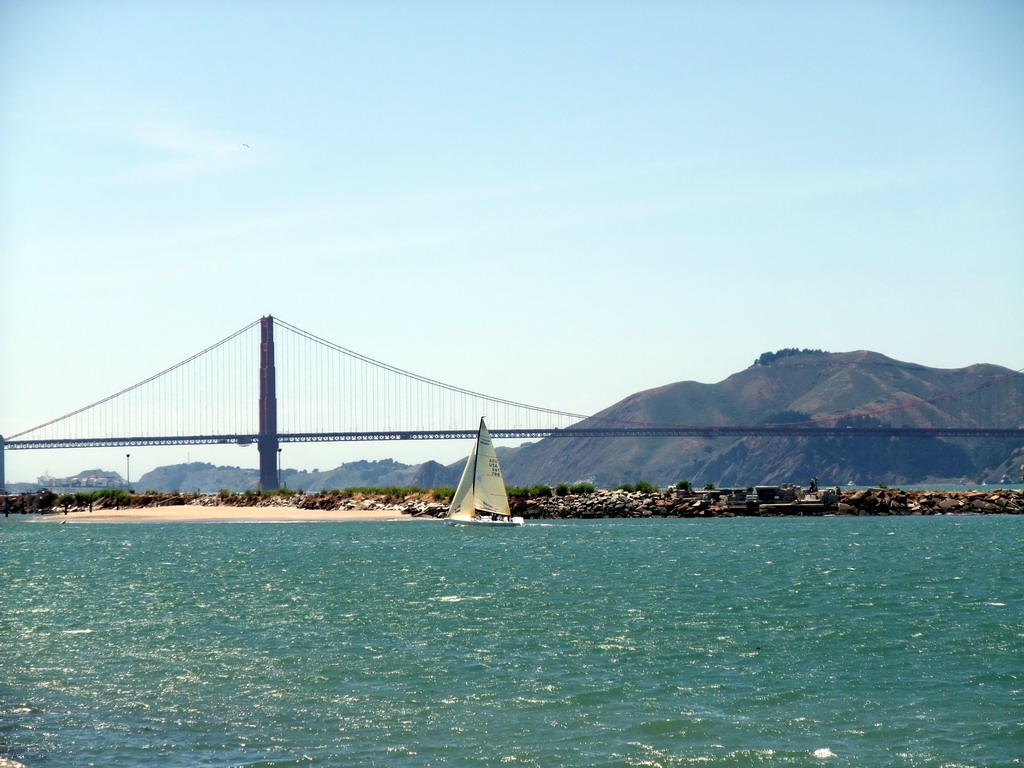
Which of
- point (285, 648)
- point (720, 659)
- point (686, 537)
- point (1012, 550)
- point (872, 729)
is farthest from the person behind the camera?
point (686, 537)

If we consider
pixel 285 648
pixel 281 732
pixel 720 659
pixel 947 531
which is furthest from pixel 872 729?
pixel 947 531

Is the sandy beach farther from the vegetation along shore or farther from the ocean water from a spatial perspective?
the ocean water

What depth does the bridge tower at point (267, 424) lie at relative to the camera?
11250cm

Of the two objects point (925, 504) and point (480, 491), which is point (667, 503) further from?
point (925, 504)

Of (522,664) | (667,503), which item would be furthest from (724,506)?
(522,664)

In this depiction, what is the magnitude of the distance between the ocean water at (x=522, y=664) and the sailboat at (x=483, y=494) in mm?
21651

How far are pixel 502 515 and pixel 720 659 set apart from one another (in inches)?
1634

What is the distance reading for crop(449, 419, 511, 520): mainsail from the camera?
58.7m

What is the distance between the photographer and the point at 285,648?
1997 cm

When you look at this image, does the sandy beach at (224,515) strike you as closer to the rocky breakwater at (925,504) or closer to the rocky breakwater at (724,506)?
the rocky breakwater at (724,506)

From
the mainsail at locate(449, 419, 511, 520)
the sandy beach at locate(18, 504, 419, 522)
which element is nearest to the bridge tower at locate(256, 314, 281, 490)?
the sandy beach at locate(18, 504, 419, 522)

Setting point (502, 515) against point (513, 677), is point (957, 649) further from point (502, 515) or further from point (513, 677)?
point (502, 515)

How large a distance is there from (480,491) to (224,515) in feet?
77.4

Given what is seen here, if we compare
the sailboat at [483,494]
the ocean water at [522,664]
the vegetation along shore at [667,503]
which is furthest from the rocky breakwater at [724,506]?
the ocean water at [522,664]
